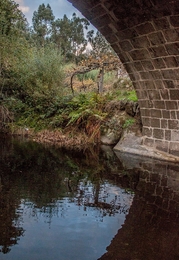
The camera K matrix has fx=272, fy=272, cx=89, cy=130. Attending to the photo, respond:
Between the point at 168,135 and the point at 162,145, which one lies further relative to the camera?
the point at 162,145

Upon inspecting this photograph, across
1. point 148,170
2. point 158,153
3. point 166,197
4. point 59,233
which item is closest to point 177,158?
point 158,153

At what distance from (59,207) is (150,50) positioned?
356 cm

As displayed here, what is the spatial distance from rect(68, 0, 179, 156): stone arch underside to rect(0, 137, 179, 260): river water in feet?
3.54

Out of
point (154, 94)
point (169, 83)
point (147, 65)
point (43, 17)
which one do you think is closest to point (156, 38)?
point (147, 65)

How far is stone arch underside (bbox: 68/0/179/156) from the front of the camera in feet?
14.5

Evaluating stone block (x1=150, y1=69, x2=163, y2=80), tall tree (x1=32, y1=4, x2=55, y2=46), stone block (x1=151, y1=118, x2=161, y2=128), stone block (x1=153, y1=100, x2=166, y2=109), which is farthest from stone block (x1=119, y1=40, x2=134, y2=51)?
tall tree (x1=32, y1=4, x2=55, y2=46)

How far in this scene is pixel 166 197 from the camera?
3.76 meters

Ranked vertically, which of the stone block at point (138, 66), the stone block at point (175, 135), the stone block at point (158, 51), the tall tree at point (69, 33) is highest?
the tall tree at point (69, 33)

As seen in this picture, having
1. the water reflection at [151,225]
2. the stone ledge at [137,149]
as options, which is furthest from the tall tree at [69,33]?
the water reflection at [151,225]

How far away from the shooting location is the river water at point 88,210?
7.88 feet

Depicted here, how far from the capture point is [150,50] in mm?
5301

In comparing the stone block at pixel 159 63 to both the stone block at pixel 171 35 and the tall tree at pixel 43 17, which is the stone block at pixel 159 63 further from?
the tall tree at pixel 43 17

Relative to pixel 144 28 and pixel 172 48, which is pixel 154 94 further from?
pixel 144 28

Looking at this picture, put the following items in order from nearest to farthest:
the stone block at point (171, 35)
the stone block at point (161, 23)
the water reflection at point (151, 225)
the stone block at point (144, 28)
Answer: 1. the water reflection at point (151, 225)
2. the stone block at point (161, 23)
3. the stone block at point (171, 35)
4. the stone block at point (144, 28)
